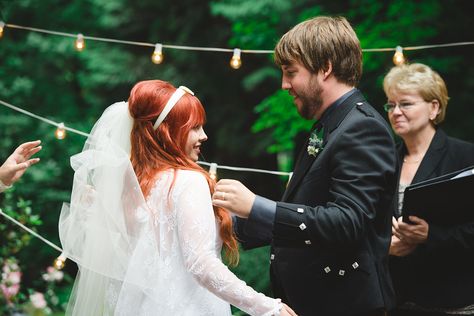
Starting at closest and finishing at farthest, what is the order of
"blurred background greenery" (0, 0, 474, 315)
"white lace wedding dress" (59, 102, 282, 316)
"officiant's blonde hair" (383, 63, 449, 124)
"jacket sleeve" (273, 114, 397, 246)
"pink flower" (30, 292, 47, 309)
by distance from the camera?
"jacket sleeve" (273, 114, 397, 246)
"white lace wedding dress" (59, 102, 282, 316)
"officiant's blonde hair" (383, 63, 449, 124)
"pink flower" (30, 292, 47, 309)
"blurred background greenery" (0, 0, 474, 315)

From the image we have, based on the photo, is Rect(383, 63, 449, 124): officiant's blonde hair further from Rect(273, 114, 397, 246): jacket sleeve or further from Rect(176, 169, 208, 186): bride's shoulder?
Rect(176, 169, 208, 186): bride's shoulder

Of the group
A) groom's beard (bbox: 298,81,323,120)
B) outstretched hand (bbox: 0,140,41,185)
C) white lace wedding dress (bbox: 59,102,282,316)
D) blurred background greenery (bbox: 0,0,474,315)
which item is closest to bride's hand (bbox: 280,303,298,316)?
white lace wedding dress (bbox: 59,102,282,316)

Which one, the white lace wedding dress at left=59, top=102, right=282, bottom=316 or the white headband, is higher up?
the white headband

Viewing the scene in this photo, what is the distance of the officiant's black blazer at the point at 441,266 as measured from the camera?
10.3 ft

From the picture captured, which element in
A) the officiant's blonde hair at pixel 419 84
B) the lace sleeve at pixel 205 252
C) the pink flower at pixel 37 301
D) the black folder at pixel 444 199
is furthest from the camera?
the pink flower at pixel 37 301

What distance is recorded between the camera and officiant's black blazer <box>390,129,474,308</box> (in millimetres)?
3131

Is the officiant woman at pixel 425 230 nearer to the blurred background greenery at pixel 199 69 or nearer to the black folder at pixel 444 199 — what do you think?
the black folder at pixel 444 199

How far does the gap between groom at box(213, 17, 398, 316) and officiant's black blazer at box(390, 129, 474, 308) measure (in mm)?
654

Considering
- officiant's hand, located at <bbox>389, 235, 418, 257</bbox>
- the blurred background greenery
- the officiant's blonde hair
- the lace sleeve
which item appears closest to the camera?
the lace sleeve

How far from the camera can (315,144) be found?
8.75 feet

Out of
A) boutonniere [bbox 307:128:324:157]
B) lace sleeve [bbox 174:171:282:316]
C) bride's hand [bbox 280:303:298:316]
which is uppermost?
boutonniere [bbox 307:128:324:157]

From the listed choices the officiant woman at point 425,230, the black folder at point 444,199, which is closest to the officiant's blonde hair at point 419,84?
the officiant woman at point 425,230

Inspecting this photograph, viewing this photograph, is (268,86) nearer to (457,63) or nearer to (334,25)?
(457,63)

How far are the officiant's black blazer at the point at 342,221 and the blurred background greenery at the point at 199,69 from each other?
13.9 ft
